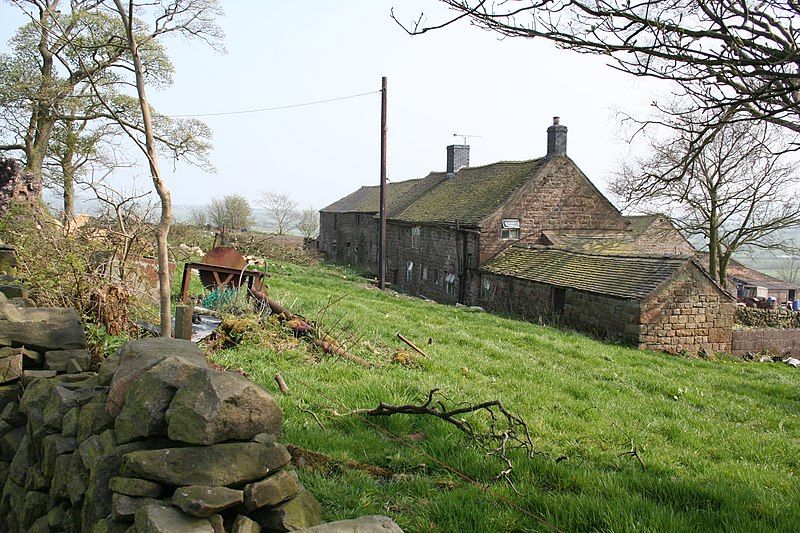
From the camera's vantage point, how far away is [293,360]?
28.6ft

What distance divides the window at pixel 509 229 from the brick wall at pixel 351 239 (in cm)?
1244

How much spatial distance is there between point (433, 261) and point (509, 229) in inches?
207

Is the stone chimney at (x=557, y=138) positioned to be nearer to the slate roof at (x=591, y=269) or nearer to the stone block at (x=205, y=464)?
the slate roof at (x=591, y=269)

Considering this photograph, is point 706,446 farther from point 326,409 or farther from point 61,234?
point 61,234

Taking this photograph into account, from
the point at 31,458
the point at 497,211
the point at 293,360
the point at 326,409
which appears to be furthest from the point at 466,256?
the point at 31,458

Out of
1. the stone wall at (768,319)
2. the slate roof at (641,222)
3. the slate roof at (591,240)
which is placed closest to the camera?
the slate roof at (591,240)

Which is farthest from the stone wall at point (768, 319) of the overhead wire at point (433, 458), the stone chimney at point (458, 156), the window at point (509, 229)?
the overhead wire at point (433, 458)

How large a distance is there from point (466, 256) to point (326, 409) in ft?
74.4

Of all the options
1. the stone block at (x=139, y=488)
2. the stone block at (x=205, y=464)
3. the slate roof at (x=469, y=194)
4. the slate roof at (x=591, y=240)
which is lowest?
the stone block at (x=139, y=488)

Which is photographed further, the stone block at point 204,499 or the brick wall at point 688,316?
the brick wall at point 688,316

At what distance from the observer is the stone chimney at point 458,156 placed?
39.9 meters

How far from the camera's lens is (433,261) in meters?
32.1

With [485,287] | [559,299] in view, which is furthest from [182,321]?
[485,287]

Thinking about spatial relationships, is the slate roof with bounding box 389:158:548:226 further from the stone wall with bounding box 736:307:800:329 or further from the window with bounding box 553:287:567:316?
the stone wall with bounding box 736:307:800:329
